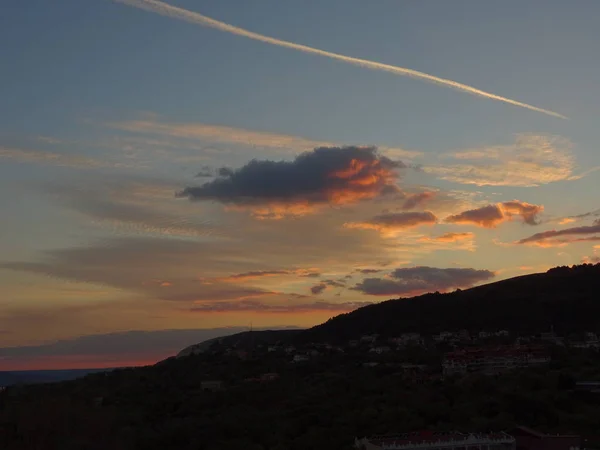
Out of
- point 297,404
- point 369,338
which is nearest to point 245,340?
point 369,338

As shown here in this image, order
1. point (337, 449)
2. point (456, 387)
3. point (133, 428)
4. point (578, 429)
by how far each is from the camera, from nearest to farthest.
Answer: point (337, 449) → point (578, 429) → point (133, 428) → point (456, 387)

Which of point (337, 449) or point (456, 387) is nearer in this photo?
point (337, 449)

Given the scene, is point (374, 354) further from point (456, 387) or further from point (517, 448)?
point (517, 448)

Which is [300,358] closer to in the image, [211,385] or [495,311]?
[211,385]

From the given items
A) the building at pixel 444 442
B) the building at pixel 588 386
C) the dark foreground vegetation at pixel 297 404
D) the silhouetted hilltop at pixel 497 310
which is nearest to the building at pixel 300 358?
the dark foreground vegetation at pixel 297 404

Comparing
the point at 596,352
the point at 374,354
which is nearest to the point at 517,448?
the point at 596,352

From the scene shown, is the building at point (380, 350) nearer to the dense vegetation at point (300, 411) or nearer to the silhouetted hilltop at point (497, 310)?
the silhouetted hilltop at point (497, 310)

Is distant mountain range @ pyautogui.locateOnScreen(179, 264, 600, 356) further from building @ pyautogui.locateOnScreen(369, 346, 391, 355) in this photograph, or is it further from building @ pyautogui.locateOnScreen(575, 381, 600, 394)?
building @ pyautogui.locateOnScreen(575, 381, 600, 394)

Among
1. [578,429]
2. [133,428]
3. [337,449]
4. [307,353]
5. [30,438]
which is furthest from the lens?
[307,353]
